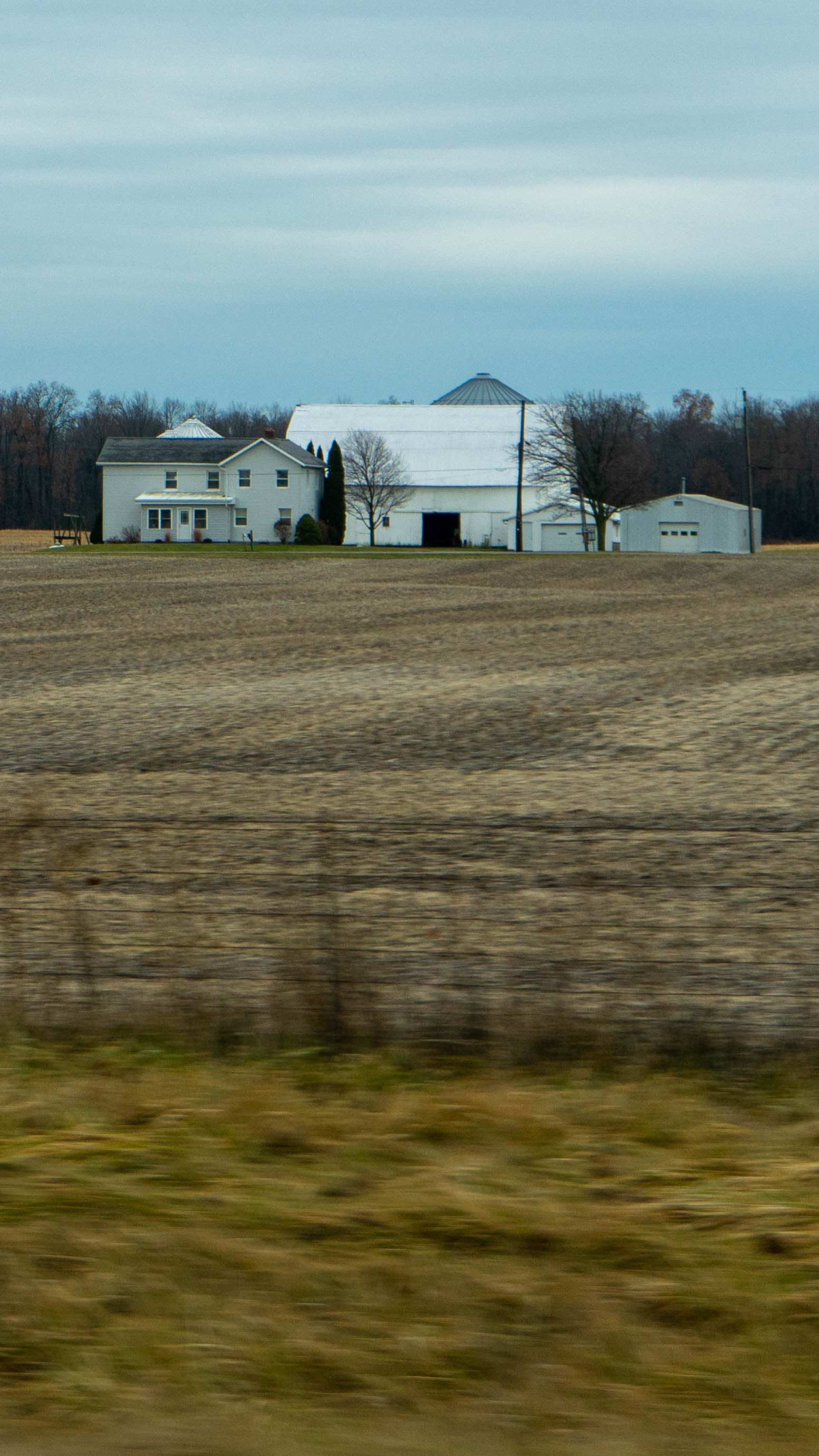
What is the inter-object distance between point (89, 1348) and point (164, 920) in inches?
131

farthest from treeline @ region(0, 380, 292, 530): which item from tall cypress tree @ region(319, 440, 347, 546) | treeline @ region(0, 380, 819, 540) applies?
tall cypress tree @ region(319, 440, 347, 546)

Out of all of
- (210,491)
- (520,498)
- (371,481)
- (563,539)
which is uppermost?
(371,481)

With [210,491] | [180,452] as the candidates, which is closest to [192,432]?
[180,452]

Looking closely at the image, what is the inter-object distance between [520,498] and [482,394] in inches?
1322

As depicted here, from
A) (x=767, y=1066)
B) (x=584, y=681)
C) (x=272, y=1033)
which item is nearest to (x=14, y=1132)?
(x=272, y=1033)

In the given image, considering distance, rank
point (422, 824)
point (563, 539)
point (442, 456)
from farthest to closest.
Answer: point (442, 456), point (563, 539), point (422, 824)

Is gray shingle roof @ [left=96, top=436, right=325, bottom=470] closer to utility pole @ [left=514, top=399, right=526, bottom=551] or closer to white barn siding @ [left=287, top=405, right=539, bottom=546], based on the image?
white barn siding @ [left=287, top=405, right=539, bottom=546]

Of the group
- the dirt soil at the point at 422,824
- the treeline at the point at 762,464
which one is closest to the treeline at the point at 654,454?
the treeline at the point at 762,464

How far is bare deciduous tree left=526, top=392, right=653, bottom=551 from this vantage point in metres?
86.8

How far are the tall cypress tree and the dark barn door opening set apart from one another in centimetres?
706

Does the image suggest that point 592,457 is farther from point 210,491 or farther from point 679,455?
point 679,455

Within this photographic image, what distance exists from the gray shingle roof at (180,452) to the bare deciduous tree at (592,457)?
43.6 ft

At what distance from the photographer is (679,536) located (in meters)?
94.1

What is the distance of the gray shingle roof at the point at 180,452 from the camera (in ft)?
296
